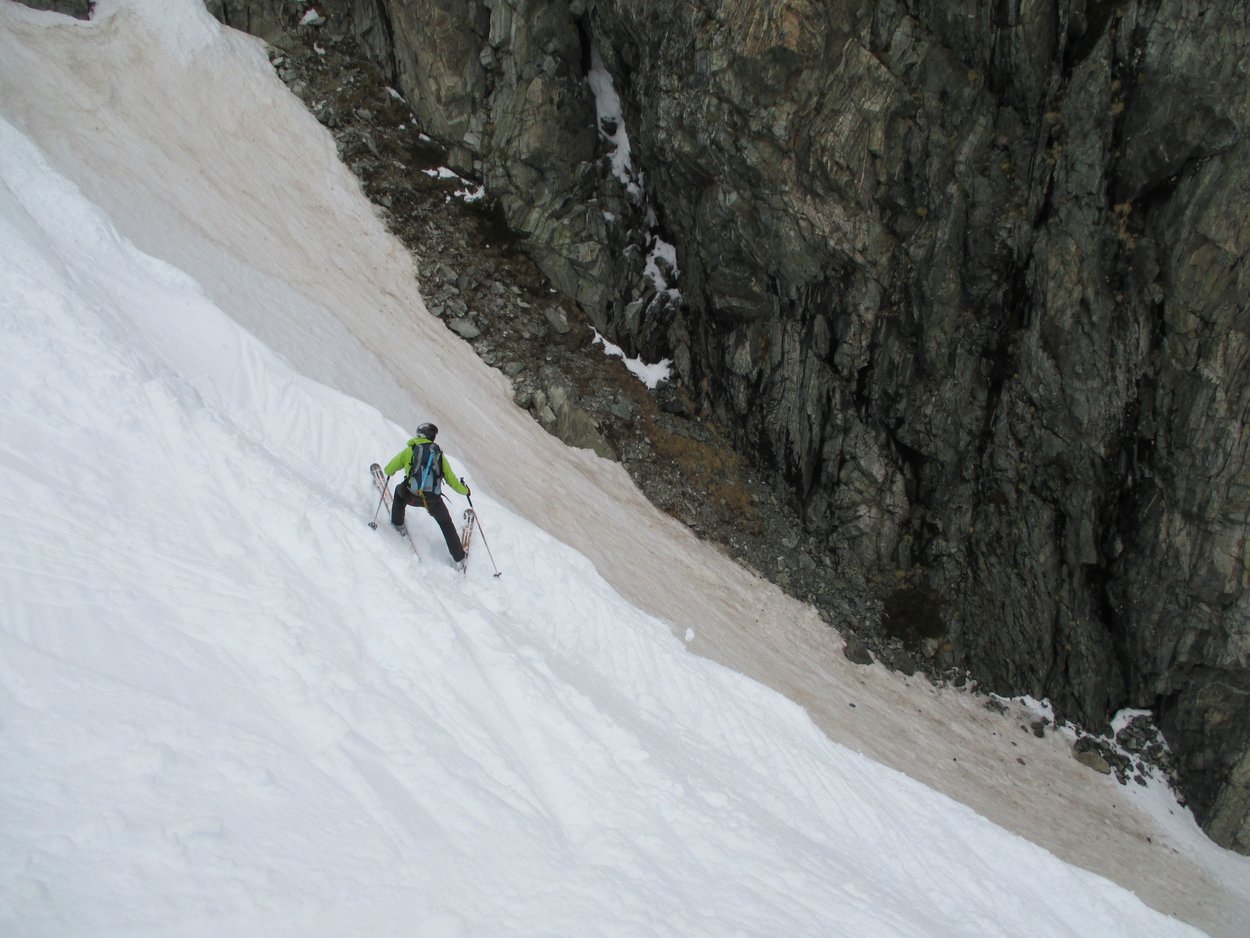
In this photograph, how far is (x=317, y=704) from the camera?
5988mm

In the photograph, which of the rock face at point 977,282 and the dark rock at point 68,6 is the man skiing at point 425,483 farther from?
the dark rock at point 68,6

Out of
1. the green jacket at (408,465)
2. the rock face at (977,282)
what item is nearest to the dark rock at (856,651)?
the rock face at (977,282)

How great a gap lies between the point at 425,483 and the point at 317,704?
4232 mm

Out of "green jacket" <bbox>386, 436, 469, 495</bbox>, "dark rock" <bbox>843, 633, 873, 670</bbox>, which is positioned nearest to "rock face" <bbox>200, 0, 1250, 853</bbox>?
"dark rock" <bbox>843, 633, 873, 670</bbox>

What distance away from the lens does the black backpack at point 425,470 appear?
386 inches

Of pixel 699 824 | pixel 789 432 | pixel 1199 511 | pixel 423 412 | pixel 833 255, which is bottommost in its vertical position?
pixel 699 824

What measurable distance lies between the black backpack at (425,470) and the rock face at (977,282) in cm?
1522

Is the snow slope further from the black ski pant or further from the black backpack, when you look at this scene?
the black backpack

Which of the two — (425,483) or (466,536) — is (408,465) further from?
(466,536)

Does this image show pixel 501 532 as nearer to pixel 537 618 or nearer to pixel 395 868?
pixel 537 618

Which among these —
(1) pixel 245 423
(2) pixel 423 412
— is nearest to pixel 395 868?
(1) pixel 245 423

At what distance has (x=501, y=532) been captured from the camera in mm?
11758

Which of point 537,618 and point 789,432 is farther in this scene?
point 789,432

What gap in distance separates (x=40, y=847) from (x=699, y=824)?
560cm
